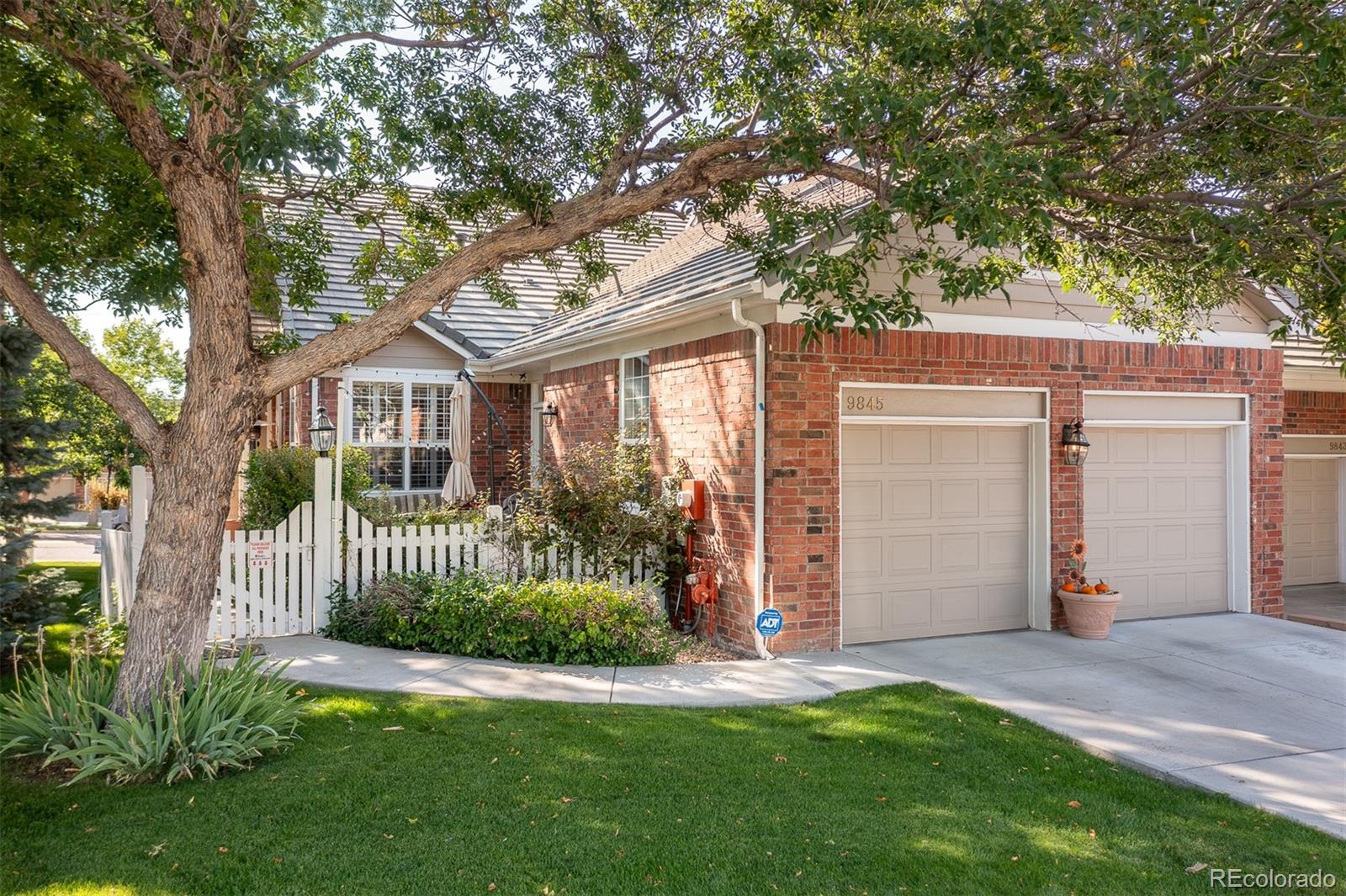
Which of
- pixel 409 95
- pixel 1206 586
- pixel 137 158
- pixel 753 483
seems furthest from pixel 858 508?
pixel 137 158

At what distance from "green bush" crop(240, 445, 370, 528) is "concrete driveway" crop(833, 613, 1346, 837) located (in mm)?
7301

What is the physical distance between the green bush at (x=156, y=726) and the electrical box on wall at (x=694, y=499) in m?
4.29

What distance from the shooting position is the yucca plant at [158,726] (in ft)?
16.8

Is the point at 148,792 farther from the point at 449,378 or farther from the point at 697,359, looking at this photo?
the point at 449,378

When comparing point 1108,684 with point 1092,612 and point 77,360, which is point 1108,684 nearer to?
point 1092,612

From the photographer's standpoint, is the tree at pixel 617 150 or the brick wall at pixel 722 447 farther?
the brick wall at pixel 722 447

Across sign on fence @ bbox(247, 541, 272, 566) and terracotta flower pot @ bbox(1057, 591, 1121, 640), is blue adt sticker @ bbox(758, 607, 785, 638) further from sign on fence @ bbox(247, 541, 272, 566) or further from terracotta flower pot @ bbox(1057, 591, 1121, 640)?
sign on fence @ bbox(247, 541, 272, 566)

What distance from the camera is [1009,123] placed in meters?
6.45

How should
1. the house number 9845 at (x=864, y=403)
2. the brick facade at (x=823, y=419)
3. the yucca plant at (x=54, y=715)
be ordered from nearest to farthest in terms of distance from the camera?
the yucca plant at (x=54, y=715)
the brick facade at (x=823, y=419)
the house number 9845 at (x=864, y=403)

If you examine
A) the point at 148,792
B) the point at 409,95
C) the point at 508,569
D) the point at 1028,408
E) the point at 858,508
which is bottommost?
the point at 148,792

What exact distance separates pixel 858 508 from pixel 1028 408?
2222 mm

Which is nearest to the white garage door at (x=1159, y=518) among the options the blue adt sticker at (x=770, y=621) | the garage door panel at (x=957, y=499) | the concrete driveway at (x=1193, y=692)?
the concrete driveway at (x=1193, y=692)

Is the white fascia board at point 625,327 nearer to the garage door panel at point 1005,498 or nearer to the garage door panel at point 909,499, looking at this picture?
the garage door panel at point 909,499

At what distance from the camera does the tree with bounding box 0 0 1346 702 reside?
218 inches
